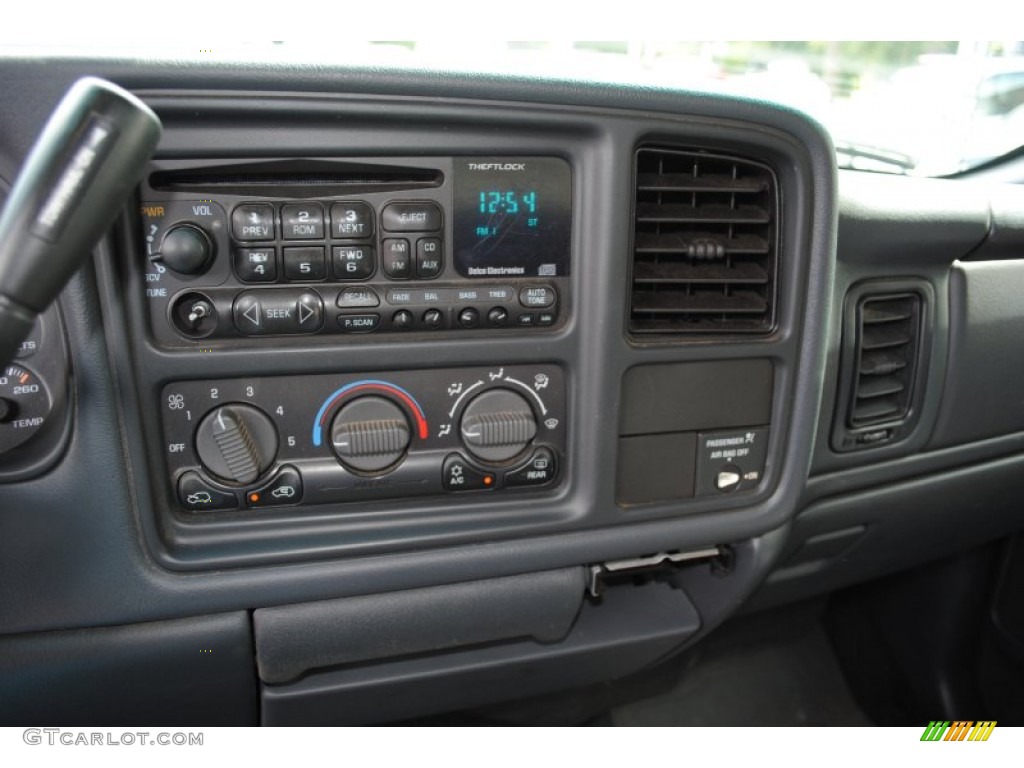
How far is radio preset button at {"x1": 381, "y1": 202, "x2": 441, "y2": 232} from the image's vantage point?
0.85 metres

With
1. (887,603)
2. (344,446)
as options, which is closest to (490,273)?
(344,446)

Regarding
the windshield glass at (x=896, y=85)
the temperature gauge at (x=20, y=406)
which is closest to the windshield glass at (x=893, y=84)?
the windshield glass at (x=896, y=85)

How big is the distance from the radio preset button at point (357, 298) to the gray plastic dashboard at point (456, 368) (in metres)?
0.04

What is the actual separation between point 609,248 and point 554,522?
0.34m

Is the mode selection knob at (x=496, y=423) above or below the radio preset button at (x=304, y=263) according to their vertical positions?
below

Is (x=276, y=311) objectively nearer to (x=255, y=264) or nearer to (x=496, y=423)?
(x=255, y=264)

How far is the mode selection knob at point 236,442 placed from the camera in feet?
2.84

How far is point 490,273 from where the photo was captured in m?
0.90

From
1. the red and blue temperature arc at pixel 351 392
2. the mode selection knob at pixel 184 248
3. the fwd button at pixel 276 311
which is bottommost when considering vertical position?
the red and blue temperature arc at pixel 351 392

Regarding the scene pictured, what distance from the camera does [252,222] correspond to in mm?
817

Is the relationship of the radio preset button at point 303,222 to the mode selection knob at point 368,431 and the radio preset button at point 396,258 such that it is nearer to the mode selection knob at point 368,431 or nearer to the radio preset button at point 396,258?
the radio preset button at point 396,258

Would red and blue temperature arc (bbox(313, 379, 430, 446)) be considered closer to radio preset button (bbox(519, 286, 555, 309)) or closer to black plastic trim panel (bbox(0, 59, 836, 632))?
black plastic trim panel (bbox(0, 59, 836, 632))

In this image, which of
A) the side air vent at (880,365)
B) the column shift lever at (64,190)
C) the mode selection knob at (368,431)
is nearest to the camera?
the column shift lever at (64,190)

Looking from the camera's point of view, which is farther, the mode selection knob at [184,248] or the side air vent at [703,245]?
the side air vent at [703,245]
